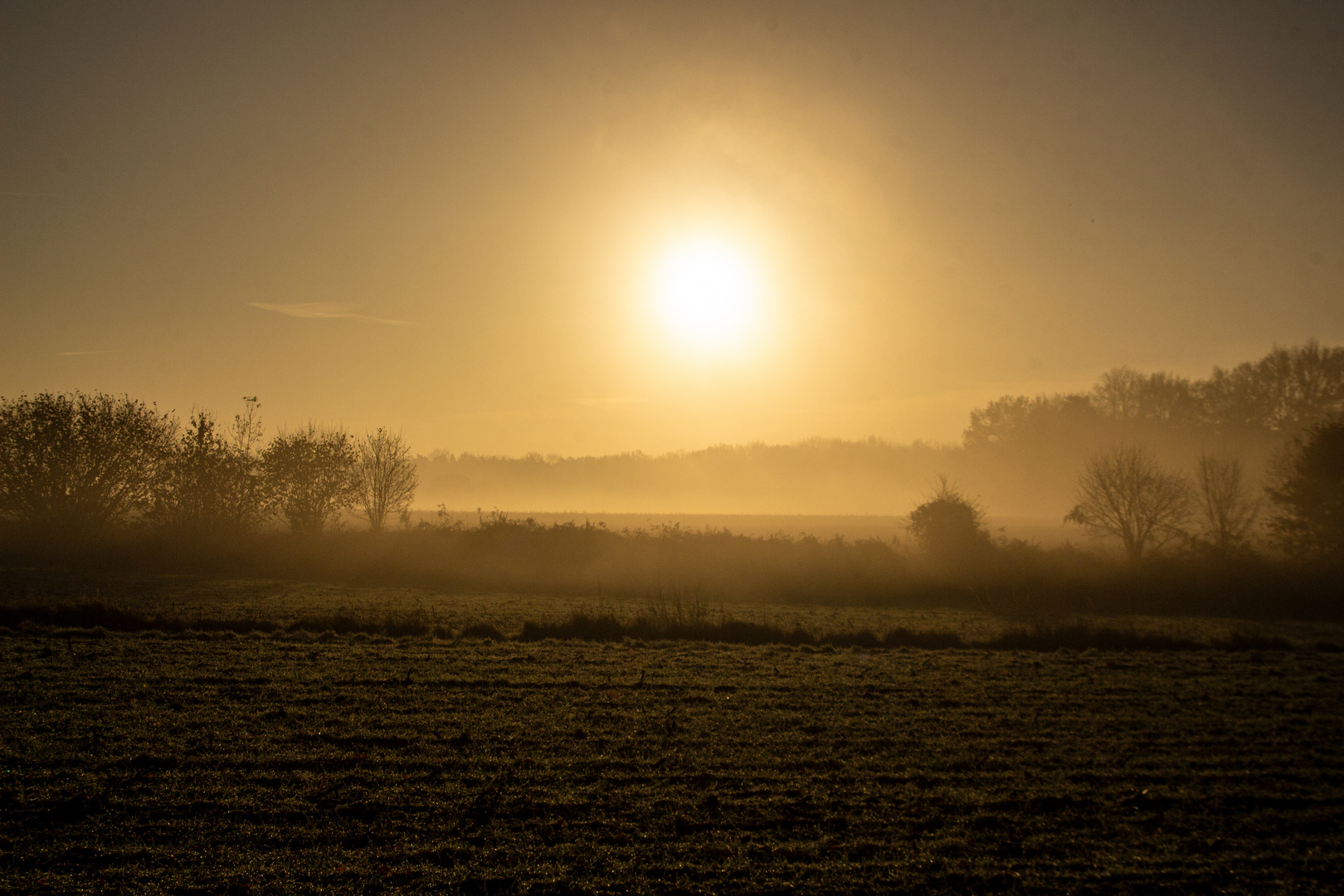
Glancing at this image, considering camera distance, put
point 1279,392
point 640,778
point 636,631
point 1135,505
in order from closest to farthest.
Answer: point 640,778
point 636,631
point 1135,505
point 1279,392

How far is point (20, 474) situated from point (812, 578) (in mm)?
41459

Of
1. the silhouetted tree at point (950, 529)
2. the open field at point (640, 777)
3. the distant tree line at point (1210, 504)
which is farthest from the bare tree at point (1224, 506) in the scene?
the open field at point (640, 777)

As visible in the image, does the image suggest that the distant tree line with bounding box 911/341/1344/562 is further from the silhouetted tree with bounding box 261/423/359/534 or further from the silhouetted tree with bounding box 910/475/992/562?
the silhouetted tree with bounding box 261/423/359/534

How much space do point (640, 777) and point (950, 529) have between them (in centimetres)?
3400

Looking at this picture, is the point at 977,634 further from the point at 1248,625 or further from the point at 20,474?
the point at 20,474

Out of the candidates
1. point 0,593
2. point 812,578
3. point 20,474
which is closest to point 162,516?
point 20,474

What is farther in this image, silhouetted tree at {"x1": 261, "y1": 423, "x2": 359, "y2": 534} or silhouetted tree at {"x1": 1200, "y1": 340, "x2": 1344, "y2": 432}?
silhouetted tree at {"x1": 1200, "y1": 340, "x2": 1344, "y2": 432}

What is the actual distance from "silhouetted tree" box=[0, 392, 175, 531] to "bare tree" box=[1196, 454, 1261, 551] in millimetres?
57630

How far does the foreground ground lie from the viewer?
674 cm

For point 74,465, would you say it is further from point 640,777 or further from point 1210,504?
point 1210,504

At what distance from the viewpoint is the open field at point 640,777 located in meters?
6.75

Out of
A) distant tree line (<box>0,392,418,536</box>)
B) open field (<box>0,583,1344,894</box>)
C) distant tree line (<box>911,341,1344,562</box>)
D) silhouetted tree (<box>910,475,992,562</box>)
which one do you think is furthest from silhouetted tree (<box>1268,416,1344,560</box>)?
distant tree line (<box>0,392,418,536</box>)

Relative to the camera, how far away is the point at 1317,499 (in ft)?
113

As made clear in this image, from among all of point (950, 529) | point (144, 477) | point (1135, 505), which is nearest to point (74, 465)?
point (144, 477)
